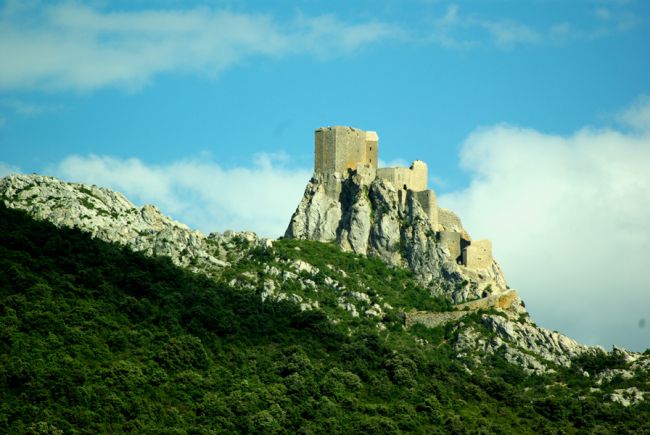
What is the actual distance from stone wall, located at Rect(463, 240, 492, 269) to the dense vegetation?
10336 mm

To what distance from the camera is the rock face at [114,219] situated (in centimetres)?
11300

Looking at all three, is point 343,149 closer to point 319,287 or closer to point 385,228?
point 385,228

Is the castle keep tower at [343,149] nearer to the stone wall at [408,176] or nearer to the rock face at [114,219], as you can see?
the stone wall at [408,176]

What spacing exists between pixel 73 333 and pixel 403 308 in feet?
111

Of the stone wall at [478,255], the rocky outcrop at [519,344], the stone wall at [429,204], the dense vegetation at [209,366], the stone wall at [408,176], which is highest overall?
the stone wall at [408,176]

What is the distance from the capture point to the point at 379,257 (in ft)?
415

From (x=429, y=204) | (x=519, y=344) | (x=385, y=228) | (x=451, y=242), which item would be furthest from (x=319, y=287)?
(x=519, y=344)

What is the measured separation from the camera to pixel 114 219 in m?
116

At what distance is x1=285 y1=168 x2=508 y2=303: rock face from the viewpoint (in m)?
126

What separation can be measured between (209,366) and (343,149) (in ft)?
118

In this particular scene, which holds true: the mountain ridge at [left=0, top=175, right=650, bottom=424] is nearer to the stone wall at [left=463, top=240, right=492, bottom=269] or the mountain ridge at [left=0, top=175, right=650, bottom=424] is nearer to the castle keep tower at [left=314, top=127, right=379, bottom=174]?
the stone wall at [left=463, top=240, right=492, bottom=269]

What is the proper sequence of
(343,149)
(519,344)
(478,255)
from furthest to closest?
(343,149)
(478,255)
(519,344)

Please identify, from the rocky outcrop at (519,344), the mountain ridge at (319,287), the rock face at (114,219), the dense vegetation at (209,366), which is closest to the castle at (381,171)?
the mountain ridge at (319,287)

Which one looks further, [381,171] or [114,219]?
[381,171]
